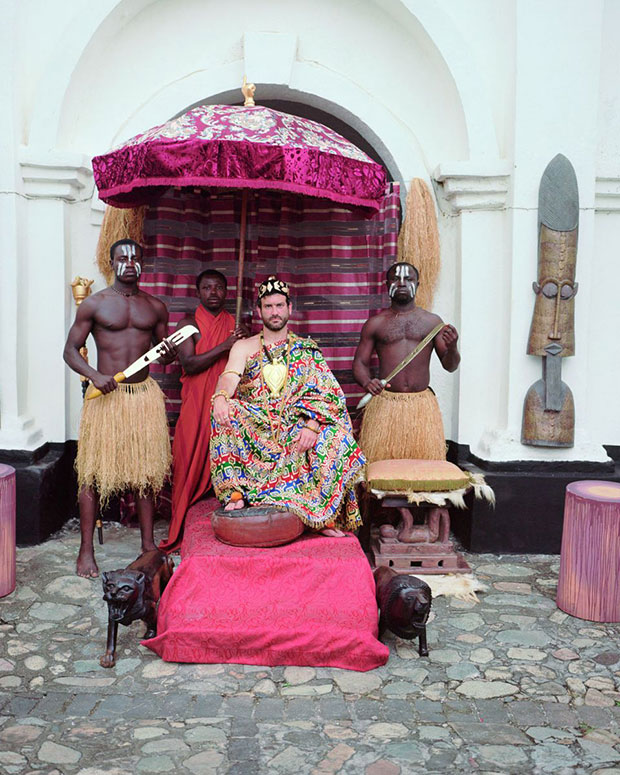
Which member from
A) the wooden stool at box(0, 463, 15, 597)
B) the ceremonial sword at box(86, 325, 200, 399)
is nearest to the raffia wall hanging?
the ceremonial sword at box(86, 325, 200, 399)

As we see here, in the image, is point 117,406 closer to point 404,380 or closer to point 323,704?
point 404,380

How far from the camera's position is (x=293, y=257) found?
598 cm

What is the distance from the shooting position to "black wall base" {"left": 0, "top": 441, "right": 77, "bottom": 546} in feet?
18.0

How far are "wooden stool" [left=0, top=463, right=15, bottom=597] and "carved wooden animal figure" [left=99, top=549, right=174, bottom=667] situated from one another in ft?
3.28

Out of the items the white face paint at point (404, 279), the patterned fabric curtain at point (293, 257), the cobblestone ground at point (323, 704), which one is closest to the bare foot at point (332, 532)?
the cobblestone ground at point (323, 704)

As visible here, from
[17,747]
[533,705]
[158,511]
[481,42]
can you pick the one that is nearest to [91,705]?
[17,747]

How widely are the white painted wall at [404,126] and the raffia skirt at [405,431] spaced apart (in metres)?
0.45

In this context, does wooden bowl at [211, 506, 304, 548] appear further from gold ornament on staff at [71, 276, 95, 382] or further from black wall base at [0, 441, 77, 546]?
gold ornament on staff at [71, 276, 95, 382]

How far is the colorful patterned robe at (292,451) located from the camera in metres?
4.68

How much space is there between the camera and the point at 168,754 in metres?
3.09

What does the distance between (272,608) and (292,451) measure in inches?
41.9

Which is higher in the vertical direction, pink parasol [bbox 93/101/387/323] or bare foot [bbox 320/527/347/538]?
pink parasol [bbox 93/101/387/323]

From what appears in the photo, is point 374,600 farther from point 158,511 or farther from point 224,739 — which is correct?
point 158,511

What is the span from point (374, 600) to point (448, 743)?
0.96m
